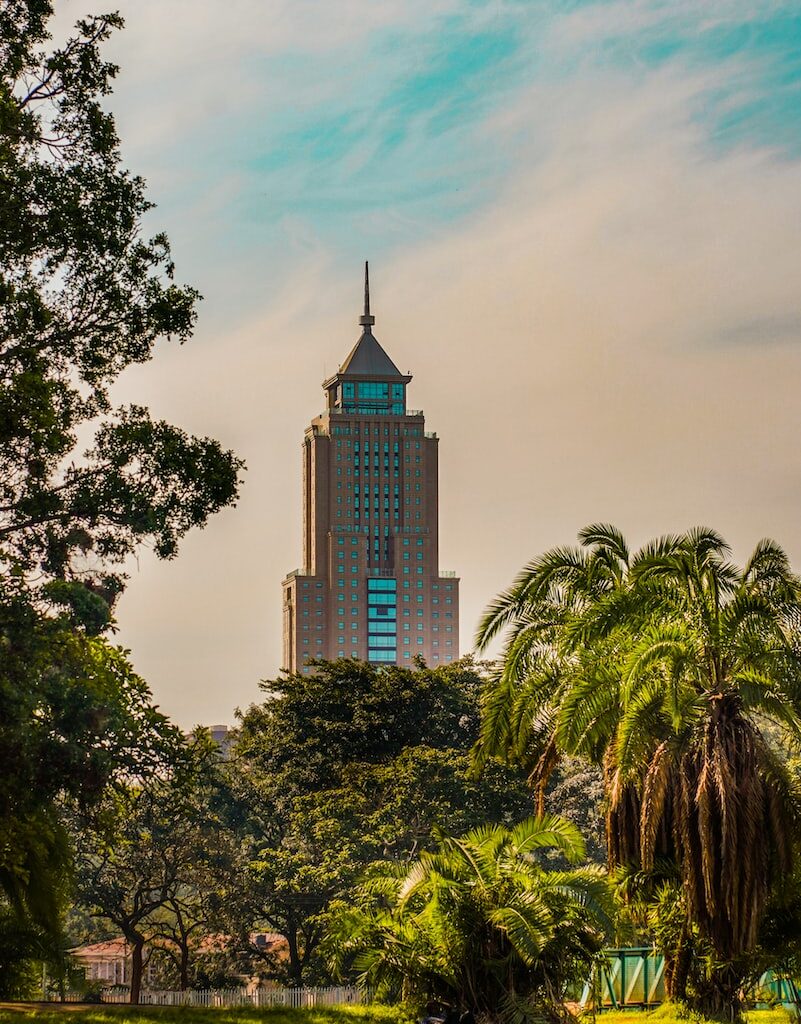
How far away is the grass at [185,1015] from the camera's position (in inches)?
666

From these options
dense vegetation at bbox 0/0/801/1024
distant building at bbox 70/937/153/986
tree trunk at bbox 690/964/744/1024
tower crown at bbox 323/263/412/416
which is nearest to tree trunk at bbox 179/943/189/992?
distant building at bbox 70/937/153/986

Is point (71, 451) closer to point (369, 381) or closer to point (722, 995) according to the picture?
point (722, 995)

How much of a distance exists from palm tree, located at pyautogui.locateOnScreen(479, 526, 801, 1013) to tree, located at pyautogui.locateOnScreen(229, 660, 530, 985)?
1872cm

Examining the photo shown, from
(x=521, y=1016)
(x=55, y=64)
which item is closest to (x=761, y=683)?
(x=521, y=1016)

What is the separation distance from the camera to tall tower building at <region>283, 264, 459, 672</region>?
181m

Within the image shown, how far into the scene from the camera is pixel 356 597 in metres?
181

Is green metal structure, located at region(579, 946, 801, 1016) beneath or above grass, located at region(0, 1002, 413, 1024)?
beneath

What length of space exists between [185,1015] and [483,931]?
393cm

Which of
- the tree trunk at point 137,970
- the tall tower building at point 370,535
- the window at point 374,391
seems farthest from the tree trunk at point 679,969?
the window at point 374,391

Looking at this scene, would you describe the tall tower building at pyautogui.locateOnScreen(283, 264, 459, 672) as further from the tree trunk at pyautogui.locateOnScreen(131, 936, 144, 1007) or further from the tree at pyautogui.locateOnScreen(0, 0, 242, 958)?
the tree at pyautogui.locateOnScreen(0, 0, 242, 958)

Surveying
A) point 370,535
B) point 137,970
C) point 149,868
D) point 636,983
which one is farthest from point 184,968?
point 370,535

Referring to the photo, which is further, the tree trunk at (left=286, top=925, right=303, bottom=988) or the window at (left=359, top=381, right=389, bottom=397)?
the window at (left=359, top=381, right=389, bottom=397)

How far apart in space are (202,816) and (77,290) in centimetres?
2546

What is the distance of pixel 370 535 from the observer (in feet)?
602
